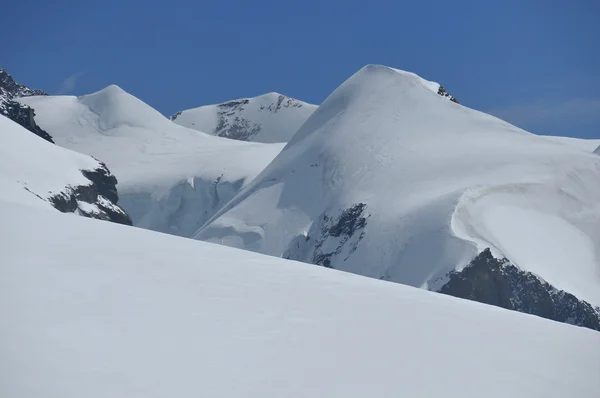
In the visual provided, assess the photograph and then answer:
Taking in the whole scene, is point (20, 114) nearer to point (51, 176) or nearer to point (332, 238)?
point (51, 176)

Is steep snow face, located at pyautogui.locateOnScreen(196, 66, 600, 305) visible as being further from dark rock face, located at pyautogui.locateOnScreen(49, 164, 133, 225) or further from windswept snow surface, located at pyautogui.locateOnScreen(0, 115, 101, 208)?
windswept snow surface, located at pyautogui.locateOnScreen(0, 115, 101, 208)

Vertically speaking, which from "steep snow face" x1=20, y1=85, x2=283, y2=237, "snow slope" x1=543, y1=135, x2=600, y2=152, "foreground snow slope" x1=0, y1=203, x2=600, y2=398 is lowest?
"foreground snow slope" x1=0, y1=203, x2=600, y2=398

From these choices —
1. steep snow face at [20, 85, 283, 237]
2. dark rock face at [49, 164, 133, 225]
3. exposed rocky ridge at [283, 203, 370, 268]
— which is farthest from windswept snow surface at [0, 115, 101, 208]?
steep snow face at [20, 85, 283, 237]

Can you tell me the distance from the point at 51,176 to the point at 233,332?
6401cm

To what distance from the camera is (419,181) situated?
281ft

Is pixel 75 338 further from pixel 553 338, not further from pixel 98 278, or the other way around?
pixel 553 338

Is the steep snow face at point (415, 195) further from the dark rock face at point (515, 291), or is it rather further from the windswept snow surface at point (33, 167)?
the windswept snow surface at point (33, 167)

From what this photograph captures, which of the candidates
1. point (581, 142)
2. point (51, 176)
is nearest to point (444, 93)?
point (581, 142)

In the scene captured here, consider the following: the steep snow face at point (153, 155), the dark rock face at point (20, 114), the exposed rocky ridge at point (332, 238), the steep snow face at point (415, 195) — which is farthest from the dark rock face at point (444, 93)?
the dark rock face at point (20, 114)

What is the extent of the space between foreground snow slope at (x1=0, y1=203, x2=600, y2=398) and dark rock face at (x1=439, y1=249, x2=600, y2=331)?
49687mm

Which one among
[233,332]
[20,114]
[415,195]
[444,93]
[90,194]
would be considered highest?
[444,93]

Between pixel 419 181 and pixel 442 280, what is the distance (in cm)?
1862

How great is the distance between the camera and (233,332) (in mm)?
14055

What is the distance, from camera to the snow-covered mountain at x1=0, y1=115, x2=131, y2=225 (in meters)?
68.3
